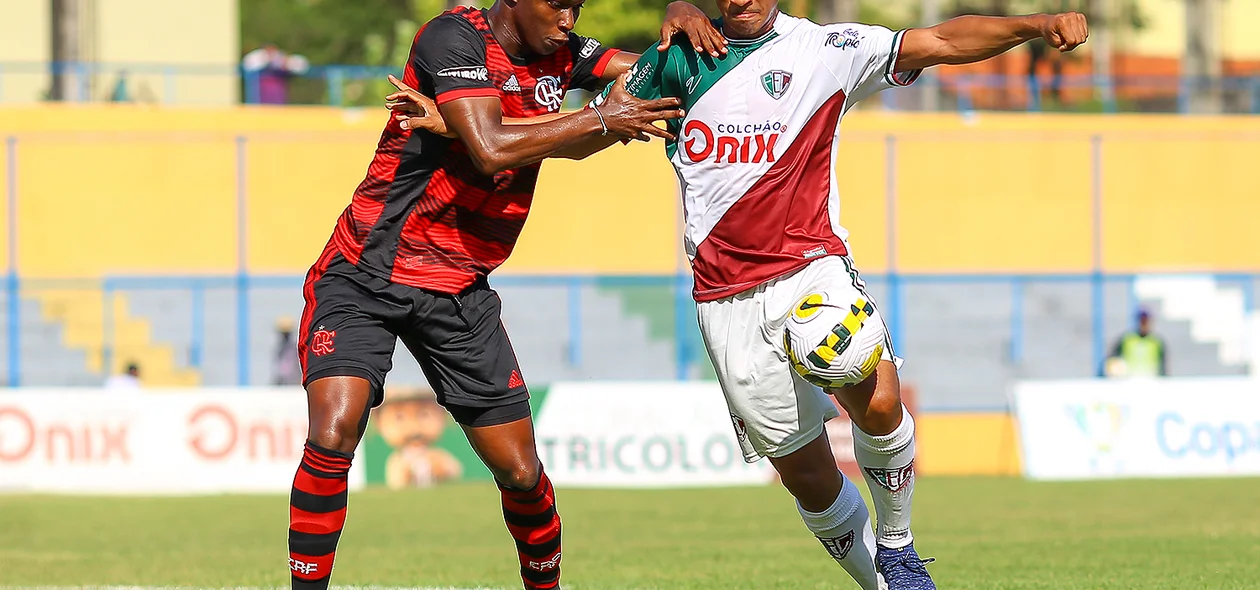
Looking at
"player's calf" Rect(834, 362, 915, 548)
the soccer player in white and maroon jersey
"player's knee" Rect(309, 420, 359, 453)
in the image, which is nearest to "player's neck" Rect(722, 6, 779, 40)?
the soccer player in white and maroon jersey

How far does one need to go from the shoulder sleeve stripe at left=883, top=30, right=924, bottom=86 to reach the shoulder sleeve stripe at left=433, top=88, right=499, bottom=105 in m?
1.38

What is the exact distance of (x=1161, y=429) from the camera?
61.9ft

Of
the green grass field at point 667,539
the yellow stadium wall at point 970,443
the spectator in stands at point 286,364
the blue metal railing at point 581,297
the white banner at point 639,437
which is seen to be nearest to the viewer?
the green grass field at point 667,539

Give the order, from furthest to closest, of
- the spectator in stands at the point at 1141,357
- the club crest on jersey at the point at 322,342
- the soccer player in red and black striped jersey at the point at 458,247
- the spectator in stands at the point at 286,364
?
the spectator in stands at the point at 286,364
the spectator in stands at the point at 1141,357
the club crest on jersey at the point at 322,342
the soccer player in red and black striped jersey at the point at 458,247

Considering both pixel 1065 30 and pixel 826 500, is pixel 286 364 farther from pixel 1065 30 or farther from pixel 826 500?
pixel 1065 30

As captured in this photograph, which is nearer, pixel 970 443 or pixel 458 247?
pixel 458 247

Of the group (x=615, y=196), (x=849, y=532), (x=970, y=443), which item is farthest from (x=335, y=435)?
(x=615, y=196)

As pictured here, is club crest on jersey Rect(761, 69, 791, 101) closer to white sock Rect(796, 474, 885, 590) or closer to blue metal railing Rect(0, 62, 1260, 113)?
white sock Rect(796, 474, 885, 590)

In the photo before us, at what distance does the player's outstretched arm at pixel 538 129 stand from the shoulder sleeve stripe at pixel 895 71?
0.83 metres

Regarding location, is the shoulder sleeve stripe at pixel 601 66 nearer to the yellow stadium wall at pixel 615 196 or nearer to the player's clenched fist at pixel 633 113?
the player's clenched fist at pixel 633 113

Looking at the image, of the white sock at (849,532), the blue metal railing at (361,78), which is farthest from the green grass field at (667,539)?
the blue metal railing at (361,78)

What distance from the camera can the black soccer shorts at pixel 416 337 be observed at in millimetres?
5836

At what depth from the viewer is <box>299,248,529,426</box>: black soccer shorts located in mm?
5836

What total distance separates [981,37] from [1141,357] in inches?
645
